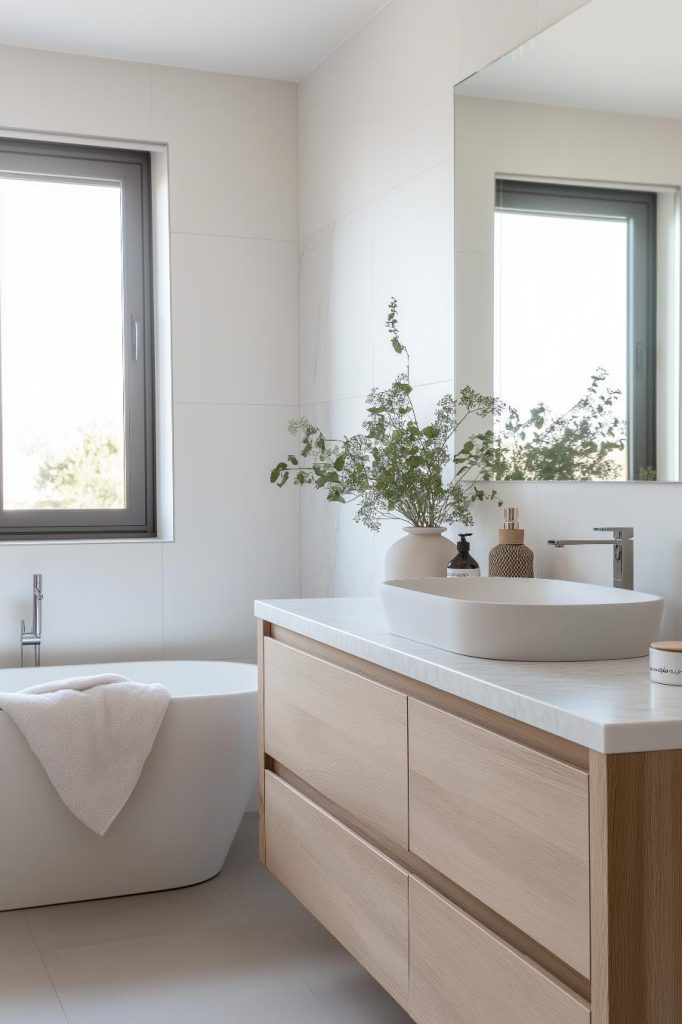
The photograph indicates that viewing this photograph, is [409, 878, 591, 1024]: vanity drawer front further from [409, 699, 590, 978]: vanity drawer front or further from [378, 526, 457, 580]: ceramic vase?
[378, 526, 457, 580]: ceramic vase

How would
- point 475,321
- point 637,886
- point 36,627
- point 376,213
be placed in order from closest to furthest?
point 637,886, point 475,321, point 376,213, point 36,627

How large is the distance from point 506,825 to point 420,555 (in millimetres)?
1161

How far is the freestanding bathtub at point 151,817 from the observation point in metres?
2.95

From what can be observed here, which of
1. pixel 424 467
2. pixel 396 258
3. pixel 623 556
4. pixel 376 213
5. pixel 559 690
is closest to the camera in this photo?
pixel 559 690

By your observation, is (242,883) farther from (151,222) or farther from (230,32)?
(230,32)

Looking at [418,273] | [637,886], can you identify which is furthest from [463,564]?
[637,886]

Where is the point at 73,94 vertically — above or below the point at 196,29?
below

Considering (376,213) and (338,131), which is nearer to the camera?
(376,213)

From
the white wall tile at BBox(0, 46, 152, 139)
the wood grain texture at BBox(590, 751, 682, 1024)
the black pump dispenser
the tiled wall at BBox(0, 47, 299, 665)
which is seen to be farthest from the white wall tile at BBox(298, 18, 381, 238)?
the wood grain texture at BBox(590, 751, 682, 1024)

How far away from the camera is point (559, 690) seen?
5.01 feet

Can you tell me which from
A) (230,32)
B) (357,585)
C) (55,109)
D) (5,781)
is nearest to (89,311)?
(55,109)

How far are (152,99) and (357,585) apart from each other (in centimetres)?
182

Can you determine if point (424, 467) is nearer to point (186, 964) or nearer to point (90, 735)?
point (90, 735)

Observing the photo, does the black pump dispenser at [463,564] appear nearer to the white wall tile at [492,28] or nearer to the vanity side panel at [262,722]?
the vanity side panel at [262,722]
